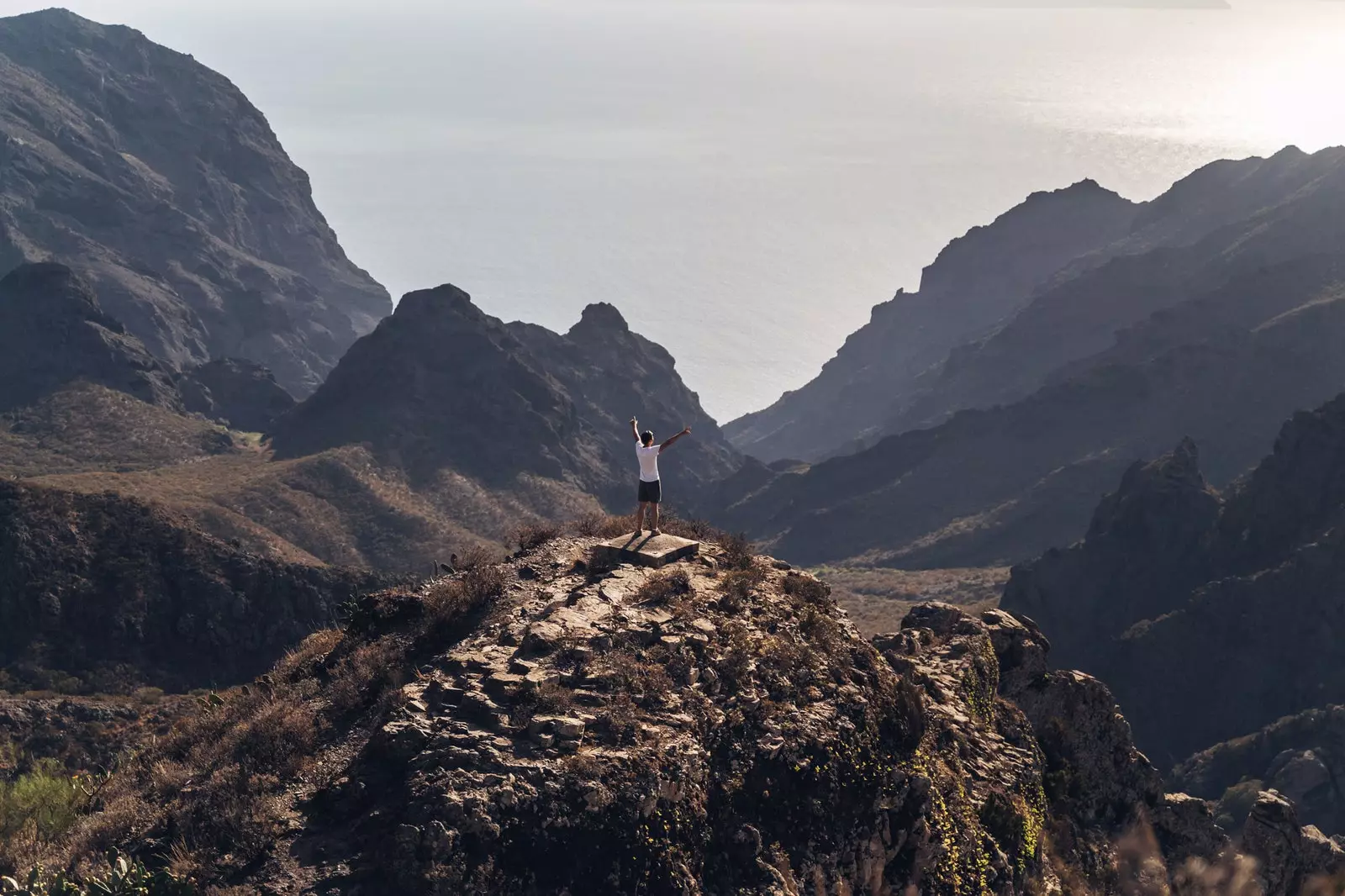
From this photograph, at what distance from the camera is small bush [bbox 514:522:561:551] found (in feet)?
99.2

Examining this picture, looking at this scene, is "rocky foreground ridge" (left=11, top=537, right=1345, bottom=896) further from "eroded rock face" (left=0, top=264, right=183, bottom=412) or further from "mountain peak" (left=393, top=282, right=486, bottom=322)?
"mountain peak" (left=393, top=282, right=486, bottom=322)

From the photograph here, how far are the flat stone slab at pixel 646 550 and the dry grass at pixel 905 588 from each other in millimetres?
83704

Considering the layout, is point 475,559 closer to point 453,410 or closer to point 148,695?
point 148,695

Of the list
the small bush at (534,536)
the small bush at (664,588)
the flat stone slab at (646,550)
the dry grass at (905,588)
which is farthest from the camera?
the dry grass at (905,588)

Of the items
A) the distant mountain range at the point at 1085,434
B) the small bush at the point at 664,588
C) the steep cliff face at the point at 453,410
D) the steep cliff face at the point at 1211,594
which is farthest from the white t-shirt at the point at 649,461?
the steep cliff face at the point at 453,410

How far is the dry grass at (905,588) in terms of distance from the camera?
120 meters

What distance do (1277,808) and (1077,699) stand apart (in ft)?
19.2

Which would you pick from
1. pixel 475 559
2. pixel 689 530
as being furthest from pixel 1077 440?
pixel 475 559

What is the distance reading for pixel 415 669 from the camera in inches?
955

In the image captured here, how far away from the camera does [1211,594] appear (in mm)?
104000

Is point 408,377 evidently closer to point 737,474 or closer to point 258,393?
point 258,393

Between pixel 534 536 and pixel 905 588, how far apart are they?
104189 mm


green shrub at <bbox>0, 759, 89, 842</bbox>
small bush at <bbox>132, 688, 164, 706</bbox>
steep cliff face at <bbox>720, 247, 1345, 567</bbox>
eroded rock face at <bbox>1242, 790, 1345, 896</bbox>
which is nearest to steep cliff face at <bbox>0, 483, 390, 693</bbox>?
small bush at <bbox>132, 688, 164, 706</bbox>

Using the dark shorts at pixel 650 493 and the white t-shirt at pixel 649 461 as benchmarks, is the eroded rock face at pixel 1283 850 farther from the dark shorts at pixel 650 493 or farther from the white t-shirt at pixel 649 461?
the white t-shirt at pixel 649 461
